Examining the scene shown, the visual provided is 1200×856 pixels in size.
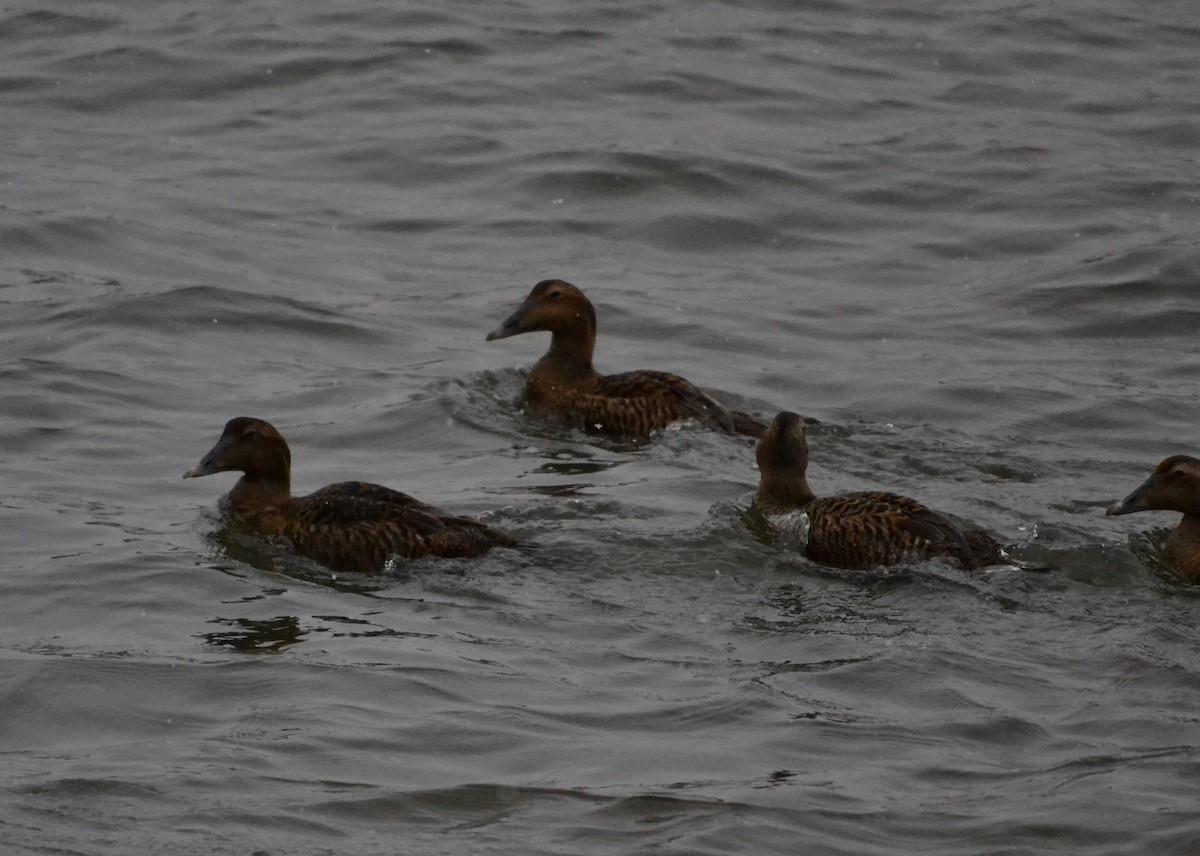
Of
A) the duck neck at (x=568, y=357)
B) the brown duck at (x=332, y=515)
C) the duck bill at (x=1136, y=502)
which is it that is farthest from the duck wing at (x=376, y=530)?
the duck neck at (x=568, y=357)

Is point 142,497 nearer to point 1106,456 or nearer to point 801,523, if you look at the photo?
point 801,523

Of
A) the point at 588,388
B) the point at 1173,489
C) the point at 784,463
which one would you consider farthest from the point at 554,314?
the point at 1173,489

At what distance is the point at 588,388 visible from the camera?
1258 cm

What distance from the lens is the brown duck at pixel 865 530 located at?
9.41 metres

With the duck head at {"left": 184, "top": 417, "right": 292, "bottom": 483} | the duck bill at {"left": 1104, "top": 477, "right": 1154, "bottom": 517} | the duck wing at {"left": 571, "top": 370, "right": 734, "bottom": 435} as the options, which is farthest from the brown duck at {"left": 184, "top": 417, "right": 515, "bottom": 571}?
the duck bill at {"left": 1104, "top": 477, "right": 1154, "bottom": 517}

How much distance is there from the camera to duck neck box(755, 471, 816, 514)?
1029 cm

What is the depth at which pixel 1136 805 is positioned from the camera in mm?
6820

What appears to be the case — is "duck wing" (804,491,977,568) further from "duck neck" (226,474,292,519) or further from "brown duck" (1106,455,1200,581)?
"duck neck" (226,474,292,519)

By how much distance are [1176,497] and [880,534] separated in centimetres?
157

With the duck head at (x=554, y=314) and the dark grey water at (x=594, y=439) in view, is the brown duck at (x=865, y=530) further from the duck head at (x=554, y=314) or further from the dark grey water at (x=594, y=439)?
the duck head at (x=554, y=314)

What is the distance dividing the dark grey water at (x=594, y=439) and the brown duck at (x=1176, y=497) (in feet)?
0.82

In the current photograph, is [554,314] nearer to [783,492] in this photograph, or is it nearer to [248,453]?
[783,492]

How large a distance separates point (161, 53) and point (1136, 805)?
1665 cm

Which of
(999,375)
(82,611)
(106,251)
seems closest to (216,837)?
(82,611)
